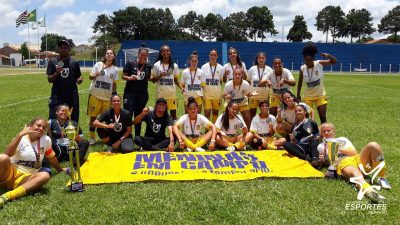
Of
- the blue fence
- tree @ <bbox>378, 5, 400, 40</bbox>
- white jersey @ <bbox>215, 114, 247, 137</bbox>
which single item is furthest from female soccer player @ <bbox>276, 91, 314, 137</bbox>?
tree @ <bbox>378, 5, 400, 40</bbox>

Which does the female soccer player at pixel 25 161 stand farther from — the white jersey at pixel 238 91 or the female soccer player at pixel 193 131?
the white jersey at pixel 238 91

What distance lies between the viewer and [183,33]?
102m

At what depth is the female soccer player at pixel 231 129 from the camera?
7723 millimetres

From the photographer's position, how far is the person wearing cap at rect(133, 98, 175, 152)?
24.6 ft

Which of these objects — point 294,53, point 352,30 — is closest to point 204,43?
point 294,53

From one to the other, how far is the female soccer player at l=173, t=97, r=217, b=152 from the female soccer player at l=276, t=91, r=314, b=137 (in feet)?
4.64

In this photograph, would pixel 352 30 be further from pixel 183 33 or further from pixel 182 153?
pixel 182 153

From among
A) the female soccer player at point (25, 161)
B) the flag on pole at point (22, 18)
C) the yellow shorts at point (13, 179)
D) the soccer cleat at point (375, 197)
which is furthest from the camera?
the flag on pole at point (22, 18)

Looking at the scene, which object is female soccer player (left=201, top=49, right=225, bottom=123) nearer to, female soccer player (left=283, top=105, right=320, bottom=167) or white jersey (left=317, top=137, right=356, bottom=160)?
female soccer player (left=283, top=105, right=320, bottom=167)

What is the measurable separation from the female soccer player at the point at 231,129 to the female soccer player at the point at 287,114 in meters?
0.70

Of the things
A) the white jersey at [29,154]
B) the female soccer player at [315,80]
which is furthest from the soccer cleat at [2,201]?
the female soccer player at [315,80]

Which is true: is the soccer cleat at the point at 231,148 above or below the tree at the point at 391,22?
below

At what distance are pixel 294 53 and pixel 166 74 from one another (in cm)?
5899

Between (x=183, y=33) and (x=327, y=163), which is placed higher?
(x=183, y=33)
